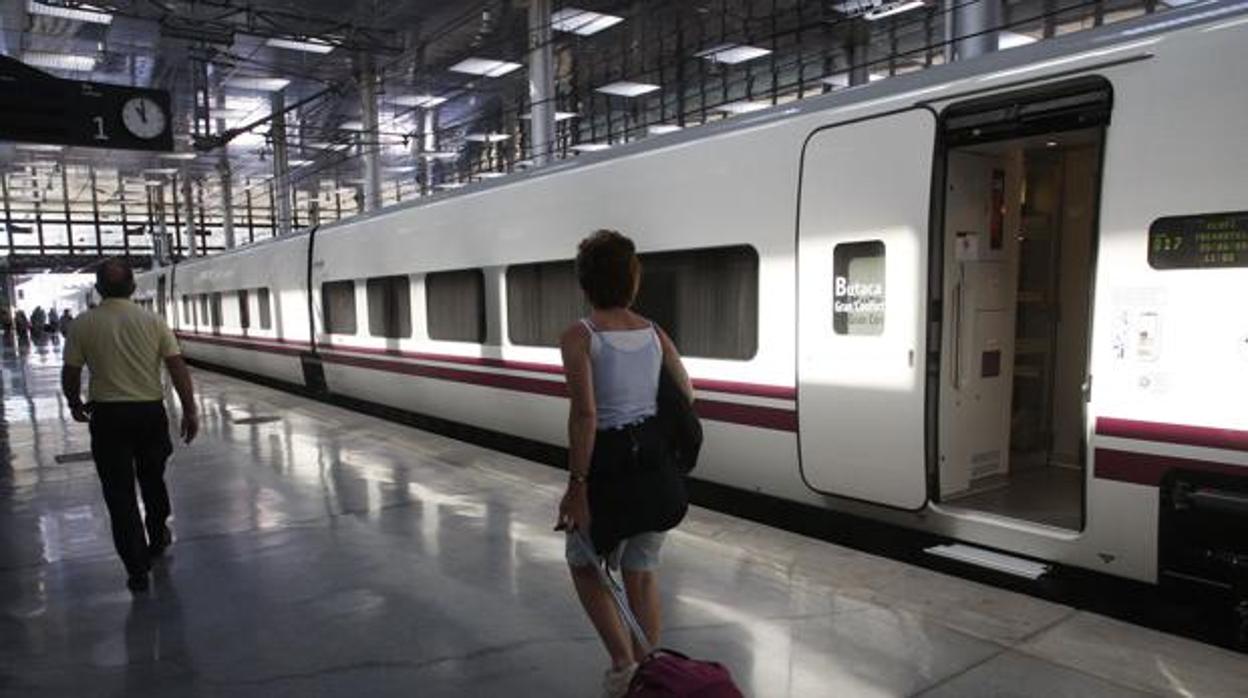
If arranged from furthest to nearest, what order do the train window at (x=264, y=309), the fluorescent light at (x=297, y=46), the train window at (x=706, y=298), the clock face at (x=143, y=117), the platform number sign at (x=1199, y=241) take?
the train window at (x=264, y=309)
the fluorescent light at (x=297, y=46)
the clock face at (x=143, y=117)
the train window at (x=706, y=298)
the platform number sign at (x=1199, y=241)

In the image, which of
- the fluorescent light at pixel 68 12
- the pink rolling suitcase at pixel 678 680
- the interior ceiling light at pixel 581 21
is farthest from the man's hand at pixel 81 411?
the interior ceiling light at pixel 581 21

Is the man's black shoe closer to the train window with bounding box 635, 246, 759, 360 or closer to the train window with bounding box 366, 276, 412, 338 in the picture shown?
the train window with bounding box 635, 246, 759, 360

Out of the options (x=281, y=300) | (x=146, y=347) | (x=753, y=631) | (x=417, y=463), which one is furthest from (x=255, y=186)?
(x=753, y=631)

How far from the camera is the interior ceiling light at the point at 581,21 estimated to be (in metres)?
12.8

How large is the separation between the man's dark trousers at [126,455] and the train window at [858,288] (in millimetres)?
3687

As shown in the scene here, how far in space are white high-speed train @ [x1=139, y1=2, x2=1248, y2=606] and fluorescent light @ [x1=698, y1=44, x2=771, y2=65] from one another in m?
→ 7.60

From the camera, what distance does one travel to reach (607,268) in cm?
284

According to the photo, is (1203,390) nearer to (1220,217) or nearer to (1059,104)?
(1220,217)

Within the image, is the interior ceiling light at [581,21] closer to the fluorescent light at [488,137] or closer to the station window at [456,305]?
the station window at [456,305]

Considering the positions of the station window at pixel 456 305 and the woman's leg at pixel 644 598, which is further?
the station window at pixel 456 305

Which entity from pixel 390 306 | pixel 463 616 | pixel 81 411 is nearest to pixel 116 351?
pixel 81 411

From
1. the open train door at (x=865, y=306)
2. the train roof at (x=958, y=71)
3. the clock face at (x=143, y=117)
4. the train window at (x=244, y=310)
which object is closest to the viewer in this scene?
the train roof at (x=958, y=71)

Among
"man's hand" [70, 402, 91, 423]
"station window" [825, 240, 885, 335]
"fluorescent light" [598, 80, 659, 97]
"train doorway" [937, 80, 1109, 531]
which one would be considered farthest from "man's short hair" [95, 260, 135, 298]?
"fluorescent light" [598, 80, 659, 97]

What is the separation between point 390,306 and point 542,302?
3.38 m
